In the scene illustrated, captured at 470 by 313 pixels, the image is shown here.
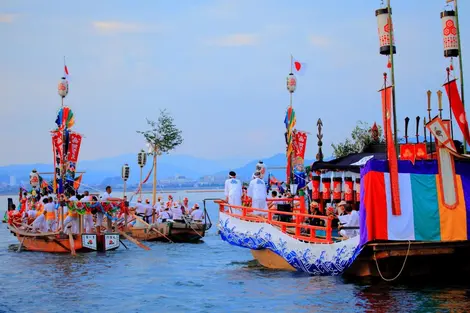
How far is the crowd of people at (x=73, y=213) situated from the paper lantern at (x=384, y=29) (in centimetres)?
1399

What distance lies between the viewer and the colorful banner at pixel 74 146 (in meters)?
37.6

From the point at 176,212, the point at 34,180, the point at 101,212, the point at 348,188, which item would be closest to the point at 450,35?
the point at 348,188

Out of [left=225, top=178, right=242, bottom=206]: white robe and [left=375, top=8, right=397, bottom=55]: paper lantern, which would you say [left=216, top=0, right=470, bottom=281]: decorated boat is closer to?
[left=375, top=8, right=397, bottom=55]: paper lantern

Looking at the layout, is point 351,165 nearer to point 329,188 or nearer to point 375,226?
point 329,188

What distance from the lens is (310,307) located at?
17.1 metres

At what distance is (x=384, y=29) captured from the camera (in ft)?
64.1

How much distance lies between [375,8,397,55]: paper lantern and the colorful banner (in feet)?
70.3

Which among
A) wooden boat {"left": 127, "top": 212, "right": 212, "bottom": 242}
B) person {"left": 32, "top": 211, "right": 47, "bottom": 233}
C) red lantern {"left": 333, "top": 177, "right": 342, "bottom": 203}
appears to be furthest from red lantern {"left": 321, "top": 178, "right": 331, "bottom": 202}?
person {"left": 32, "top": 211, "right": 47, "bottom": 233}

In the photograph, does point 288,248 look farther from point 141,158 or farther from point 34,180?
point 34,180

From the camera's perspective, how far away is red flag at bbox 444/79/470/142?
784 inches

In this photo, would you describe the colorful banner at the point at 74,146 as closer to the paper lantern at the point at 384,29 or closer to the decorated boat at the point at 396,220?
the decorated boat at the point at 396,220

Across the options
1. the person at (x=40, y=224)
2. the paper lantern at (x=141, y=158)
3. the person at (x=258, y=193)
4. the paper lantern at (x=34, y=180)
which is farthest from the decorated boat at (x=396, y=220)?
the paper lantern at (x=34, y=180)

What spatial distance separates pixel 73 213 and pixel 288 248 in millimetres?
11862

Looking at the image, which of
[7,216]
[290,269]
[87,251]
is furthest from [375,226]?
[7,216]
